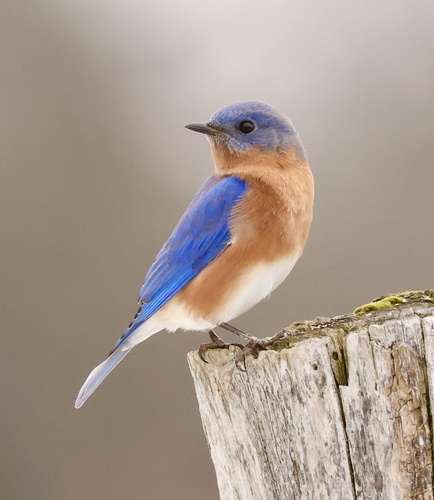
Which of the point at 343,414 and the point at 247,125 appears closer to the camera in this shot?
the point at 343,414

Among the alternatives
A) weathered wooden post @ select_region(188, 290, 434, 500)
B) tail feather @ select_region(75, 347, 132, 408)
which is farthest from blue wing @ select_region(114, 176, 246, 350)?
weathered wooden post @ select_region(188, 290, 434, 500)

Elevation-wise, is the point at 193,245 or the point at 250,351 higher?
the point at 193,245

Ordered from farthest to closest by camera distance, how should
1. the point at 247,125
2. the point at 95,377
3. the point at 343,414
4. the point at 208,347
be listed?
the point at 247,125, the point at 95,377, the point at 208,347, the point at 343,414

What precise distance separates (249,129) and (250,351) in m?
1.62

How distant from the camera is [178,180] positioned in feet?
27.0

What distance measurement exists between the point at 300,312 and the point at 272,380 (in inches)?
171

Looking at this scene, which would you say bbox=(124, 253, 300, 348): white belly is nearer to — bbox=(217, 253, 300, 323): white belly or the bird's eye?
bbox=(217, 253, 300, 323): white belly

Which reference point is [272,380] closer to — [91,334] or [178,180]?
[91,334]

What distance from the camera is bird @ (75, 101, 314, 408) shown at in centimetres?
367

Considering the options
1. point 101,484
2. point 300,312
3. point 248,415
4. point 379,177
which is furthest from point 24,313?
point 248,415

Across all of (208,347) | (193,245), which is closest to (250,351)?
(208,347)

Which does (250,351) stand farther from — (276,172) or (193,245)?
(276,172)

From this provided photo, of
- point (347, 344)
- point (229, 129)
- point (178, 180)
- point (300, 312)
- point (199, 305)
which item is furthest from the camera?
point (178, 180)

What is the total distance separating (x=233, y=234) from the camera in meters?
3.73
